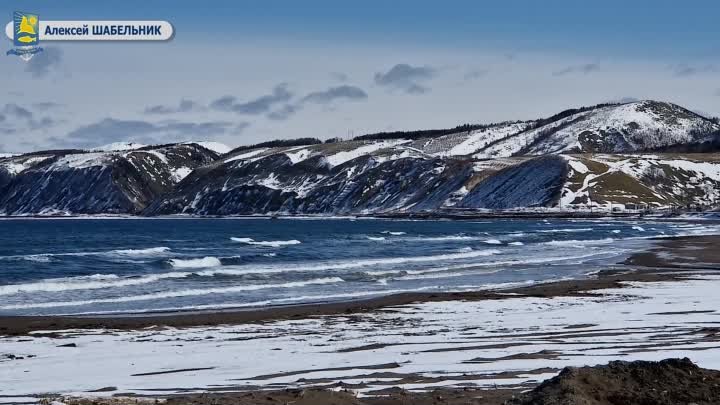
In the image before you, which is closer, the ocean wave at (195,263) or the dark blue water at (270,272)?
the dark blue water at (270,272)

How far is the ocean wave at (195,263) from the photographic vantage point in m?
53.6

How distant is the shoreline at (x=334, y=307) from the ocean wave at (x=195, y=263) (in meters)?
21.1

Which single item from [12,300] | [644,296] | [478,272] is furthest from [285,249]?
[644,296]

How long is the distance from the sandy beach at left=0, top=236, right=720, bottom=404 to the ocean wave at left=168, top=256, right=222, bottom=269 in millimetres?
22689

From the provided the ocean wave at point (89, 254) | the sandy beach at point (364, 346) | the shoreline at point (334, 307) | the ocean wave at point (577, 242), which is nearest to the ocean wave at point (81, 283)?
the shoreline at point (334, 307)

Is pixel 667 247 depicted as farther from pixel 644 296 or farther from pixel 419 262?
pixel 644 296

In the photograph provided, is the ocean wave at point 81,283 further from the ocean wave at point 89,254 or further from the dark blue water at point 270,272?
the ocean wave at point 89,254

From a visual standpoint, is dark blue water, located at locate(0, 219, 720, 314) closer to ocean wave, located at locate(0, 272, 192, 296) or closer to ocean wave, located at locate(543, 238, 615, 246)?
ocean wave, located at locate(0, 272, 192, 296)

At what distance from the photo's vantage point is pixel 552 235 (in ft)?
295

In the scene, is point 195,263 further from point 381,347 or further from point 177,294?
point 381,347

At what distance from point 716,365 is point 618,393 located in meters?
3.84

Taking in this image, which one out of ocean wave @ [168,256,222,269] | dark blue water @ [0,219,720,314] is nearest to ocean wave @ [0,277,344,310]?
dark blue water @ [0,219,720,314]

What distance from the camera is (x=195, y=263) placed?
182ft

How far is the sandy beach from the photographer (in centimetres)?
1431
